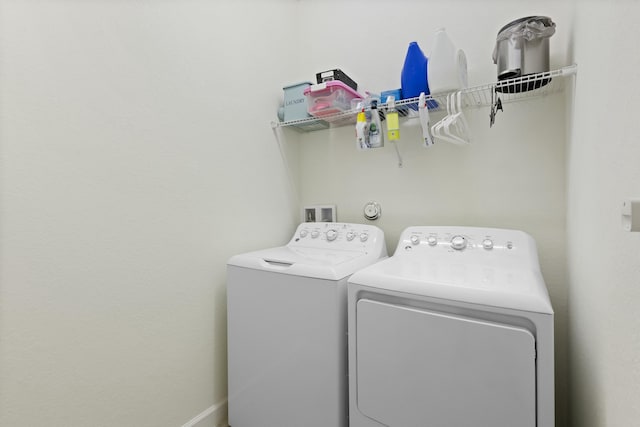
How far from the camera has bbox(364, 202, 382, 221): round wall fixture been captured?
6.15 feet

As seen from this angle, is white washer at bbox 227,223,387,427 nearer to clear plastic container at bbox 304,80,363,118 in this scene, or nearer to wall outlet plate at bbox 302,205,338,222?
wall outlet plate at bbox 302,205,338,222

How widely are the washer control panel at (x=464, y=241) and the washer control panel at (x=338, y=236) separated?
165 millimetres

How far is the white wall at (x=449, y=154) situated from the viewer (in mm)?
1440

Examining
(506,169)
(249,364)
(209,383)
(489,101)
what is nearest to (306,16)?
(489,101)

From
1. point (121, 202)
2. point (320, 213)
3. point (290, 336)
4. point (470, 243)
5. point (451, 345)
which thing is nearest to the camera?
point (451, 345)

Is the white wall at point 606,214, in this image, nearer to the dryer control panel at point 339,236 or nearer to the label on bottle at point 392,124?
the label on bottle at point 392,124

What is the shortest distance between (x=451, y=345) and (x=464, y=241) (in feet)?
1.97

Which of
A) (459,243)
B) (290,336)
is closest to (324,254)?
(290,336)

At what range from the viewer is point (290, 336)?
1291mm

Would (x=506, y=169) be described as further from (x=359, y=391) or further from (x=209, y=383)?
(x=209, y=383)

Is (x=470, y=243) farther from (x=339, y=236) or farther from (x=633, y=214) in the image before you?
(x=633, y=214)

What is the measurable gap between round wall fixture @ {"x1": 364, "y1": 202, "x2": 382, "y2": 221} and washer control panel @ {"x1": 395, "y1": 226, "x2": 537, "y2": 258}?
0.32 m

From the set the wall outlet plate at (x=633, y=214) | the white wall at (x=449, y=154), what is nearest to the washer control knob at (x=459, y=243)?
the white wall at (x=449, y=154)

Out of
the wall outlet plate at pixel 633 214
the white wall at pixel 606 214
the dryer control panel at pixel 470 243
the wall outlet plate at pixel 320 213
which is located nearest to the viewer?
the wall outlet plate at pixel 633 214
